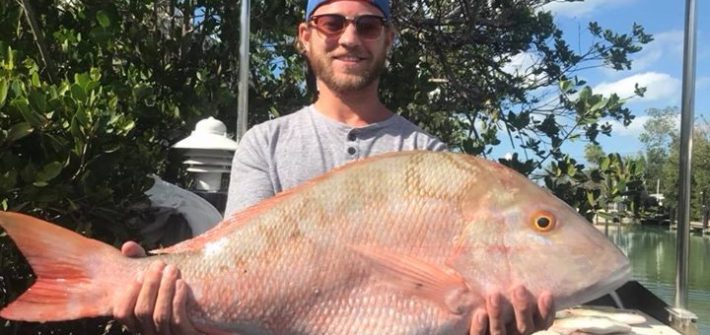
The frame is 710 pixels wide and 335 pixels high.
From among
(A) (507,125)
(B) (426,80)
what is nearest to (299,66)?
(B) (426,80)

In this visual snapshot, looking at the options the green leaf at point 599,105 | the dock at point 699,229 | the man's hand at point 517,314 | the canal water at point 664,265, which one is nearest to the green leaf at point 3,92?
the man's hand at point 517,314

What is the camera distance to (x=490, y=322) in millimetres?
1936

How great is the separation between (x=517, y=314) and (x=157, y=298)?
102 cm

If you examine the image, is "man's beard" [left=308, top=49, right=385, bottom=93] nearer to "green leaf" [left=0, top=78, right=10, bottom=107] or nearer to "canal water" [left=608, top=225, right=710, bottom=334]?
"green leaf" [left=0, top=78, right=10, bottom=107]

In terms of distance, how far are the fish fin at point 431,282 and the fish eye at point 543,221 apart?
29 centimetres

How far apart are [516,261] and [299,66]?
19.4 ft

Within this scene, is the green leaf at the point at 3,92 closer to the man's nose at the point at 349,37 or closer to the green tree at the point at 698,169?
the man's nose at the point at 349,37

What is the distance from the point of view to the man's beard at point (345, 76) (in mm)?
2496

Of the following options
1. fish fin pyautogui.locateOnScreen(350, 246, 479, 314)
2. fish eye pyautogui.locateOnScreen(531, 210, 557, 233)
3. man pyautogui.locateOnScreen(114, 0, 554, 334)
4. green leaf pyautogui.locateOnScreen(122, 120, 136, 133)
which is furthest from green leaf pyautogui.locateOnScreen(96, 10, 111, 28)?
fish eye pyautogui.locateOnScreen(531, 210, 557, 233)

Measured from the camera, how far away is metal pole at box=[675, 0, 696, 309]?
5.35 m

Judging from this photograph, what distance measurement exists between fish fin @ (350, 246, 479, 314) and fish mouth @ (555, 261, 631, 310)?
0.26m

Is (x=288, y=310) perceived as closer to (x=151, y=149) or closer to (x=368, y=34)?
(x=368, y=34)

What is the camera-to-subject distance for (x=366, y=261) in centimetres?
198

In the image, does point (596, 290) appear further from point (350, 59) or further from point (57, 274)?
point (57, 274)
